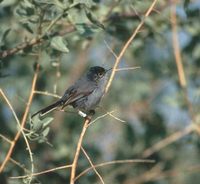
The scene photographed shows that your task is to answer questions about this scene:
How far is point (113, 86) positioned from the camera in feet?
25.3

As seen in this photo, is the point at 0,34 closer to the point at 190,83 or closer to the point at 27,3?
the point at 27,3

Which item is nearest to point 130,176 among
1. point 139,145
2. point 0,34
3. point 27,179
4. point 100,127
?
point 139,145

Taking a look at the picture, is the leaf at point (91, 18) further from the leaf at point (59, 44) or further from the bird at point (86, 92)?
the bird at point (86, 92)

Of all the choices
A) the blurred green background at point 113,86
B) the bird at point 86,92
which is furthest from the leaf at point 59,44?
the bird at point 86,92

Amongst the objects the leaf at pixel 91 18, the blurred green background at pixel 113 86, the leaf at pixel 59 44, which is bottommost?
the blurred green background at pixel 113 86

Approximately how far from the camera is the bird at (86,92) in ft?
15.5

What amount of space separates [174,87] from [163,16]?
1415 mm

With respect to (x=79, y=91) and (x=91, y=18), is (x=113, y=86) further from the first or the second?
(x=91, y=18)

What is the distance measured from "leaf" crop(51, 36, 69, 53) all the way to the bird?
48cm

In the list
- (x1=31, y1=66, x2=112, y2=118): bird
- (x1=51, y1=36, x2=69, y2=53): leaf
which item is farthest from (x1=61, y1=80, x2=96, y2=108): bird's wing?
(x1=51, y1=36, x2=69, y2=53): leaf

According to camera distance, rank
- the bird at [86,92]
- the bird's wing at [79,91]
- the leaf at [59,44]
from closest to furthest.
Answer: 1. the leaf at [59,44]
2. the bird at [86,92]
3. the bird's wing at [79,91]

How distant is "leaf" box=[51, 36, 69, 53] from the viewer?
429 centimetres

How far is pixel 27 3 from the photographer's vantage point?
4.29 metres

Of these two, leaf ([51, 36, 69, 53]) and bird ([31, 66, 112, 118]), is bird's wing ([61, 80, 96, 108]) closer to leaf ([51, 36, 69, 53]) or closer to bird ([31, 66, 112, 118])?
bird ([31, 66, 112, 118])
